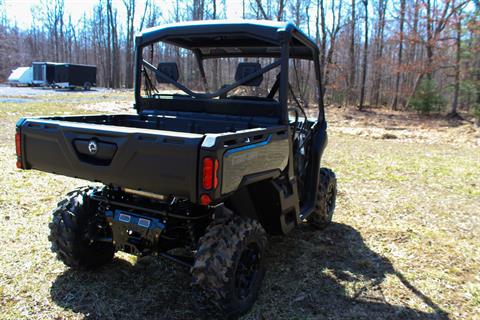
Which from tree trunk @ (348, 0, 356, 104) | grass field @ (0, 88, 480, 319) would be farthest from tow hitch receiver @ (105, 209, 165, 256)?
tree trunk @ (348, 0, 356, 104)

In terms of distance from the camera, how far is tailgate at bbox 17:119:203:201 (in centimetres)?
242

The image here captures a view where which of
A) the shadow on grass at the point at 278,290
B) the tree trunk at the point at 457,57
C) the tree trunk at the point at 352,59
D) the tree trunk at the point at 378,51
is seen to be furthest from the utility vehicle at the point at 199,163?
the tree trunk at the point at 378,51

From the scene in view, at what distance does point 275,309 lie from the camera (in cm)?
315

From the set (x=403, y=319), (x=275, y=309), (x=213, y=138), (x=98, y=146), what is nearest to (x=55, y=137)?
(x=98, y=146)

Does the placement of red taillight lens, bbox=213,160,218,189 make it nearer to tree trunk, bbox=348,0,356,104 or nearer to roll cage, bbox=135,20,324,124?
roll cage, bbox=135,20,324,124

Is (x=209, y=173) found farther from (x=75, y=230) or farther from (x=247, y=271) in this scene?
(x=75, y=230)

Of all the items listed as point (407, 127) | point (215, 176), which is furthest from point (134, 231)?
point (407, 127)

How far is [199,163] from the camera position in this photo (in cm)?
236

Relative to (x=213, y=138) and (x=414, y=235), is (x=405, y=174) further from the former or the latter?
(x=213, y=138)

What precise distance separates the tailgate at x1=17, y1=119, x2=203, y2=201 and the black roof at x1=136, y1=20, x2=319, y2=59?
1.27 m

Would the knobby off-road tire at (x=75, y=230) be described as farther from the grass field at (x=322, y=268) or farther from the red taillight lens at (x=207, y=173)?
the red taillight lens at (x=207, y=173)

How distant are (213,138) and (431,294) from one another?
97.5 inches

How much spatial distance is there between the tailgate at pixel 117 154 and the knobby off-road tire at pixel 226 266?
52cm

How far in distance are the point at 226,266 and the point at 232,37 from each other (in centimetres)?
213
